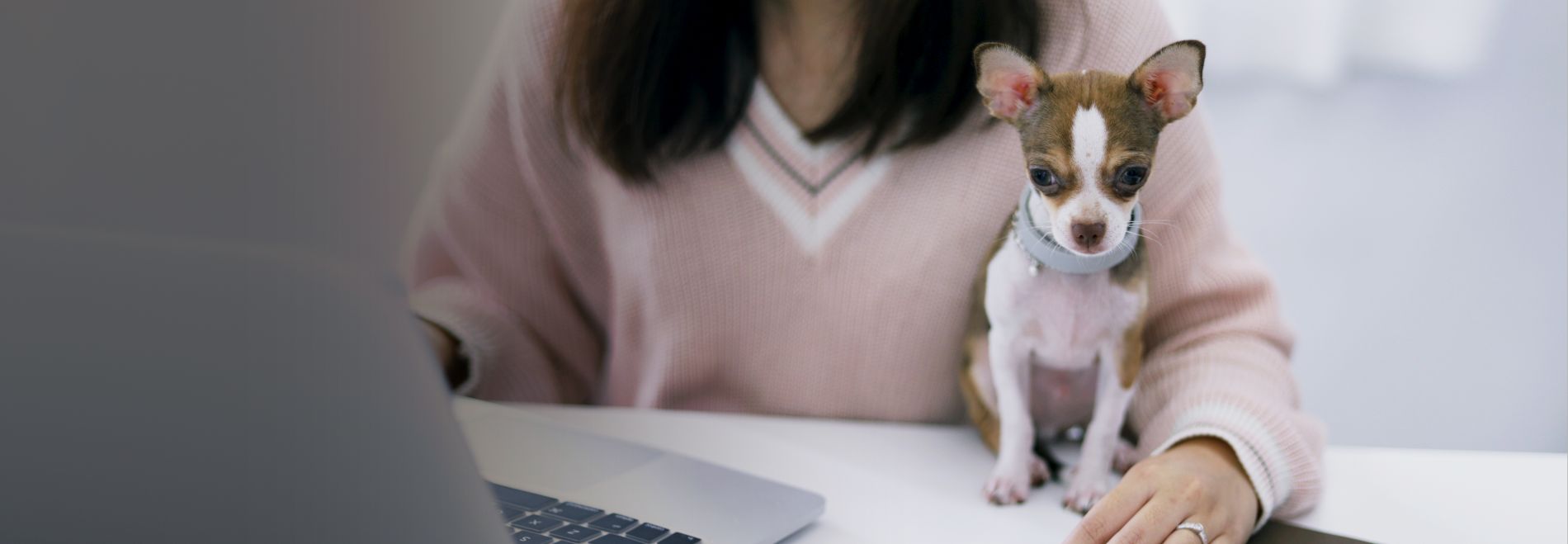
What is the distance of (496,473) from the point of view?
0.51 meters

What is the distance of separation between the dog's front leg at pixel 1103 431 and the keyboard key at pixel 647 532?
168 millimetres

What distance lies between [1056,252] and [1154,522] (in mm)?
116

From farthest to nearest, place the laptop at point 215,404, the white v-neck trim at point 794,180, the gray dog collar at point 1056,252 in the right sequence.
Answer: the white v-neck trim at point 794,180
the gray dog collar at point 1056,252
the laptop at point 215,404

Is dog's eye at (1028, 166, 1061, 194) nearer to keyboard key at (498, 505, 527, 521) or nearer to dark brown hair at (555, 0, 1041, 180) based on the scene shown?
dark brown hair at (555, 0, 1041, 180)

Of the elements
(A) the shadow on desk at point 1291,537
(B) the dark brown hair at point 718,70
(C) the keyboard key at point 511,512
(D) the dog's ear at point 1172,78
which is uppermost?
(B) the dark brown hair at point 718,70

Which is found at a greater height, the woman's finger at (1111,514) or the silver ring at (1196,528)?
the woman's finger at (1111,514)

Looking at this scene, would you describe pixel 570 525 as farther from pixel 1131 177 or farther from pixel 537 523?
pixel 1131 177

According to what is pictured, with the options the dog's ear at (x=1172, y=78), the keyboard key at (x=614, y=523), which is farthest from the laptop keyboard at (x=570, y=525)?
the dog's ear at (x=1172, y=78)

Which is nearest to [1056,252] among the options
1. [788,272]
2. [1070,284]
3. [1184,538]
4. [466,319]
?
[1070,284]

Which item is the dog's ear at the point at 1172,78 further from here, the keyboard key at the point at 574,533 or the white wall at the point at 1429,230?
the keyboard key at the point at 574,533

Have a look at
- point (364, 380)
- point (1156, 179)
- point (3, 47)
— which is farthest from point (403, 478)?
point (1156, 179)

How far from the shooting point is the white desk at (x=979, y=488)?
0.50m

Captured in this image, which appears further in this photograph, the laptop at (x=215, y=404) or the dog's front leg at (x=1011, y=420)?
the dog's front leg at (x=1011, y=420)

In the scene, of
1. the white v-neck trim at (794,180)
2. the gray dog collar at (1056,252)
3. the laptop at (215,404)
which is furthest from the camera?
the white v-neck trim at (794,180)
